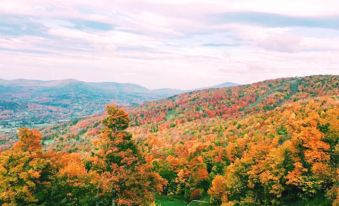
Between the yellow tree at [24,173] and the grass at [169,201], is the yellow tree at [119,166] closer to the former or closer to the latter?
the yellow tree at [24,173]

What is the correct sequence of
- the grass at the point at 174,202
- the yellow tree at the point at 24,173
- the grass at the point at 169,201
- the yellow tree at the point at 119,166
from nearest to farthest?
the yellow tree at the point at 24,173 → the yellow tree at the point at 119,166 → the grass at the point at 174,202 → the grass at the point at 169,201

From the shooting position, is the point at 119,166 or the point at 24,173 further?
the point at 119,166

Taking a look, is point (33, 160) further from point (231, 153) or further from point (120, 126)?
point (231, 153)

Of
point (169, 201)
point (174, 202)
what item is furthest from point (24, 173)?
point (169, 201)

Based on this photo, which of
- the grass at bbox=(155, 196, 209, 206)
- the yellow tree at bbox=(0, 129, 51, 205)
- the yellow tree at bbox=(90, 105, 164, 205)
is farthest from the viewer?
the grass at bbox=(155, 196, 209, 206)

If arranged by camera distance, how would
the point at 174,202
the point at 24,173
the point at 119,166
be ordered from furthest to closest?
the point at 174,202
the point at 119,166
the point at 24,173

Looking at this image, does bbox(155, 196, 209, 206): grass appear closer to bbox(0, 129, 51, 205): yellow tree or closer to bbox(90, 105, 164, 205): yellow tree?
bbox(90, 105, 164, 205): yellow tree

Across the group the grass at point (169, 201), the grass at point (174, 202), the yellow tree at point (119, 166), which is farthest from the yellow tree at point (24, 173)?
the grass at point (169, 201)

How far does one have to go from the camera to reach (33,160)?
38.4 m

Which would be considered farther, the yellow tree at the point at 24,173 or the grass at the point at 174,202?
the grass at the point at 174,202

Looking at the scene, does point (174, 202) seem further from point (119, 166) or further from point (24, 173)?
point (24, 173)

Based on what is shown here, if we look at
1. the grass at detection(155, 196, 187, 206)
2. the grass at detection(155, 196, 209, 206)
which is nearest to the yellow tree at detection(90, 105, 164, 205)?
the grass at detection(155, 196, 209, 206)

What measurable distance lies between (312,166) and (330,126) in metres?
6.31

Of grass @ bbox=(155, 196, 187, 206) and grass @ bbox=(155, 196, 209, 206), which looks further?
grass @ bbox=(155, 196, 187, 206)
